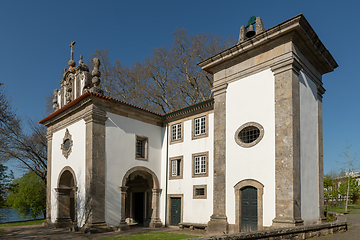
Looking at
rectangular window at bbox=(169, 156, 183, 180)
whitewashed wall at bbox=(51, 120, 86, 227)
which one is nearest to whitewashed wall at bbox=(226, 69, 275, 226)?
rectangular window at bbox=(169, 156, 183, 180)

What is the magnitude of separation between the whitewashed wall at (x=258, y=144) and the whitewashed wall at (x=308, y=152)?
4.36 feet

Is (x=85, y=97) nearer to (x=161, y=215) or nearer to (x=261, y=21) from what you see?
(x=161, y=215)

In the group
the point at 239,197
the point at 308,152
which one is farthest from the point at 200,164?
the point at 308,152

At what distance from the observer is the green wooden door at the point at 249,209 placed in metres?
12.4

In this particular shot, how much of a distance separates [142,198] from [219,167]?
7.62 meters

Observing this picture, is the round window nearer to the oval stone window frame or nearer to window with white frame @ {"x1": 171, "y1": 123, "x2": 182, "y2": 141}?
window with white frame @ {"x1": 171, "y1": 123, "x2": 182, "y2": 141}

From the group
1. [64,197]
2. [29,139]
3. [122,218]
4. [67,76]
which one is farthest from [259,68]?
[29,139]

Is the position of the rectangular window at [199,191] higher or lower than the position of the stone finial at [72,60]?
lower

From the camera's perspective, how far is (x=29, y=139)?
2625 centimetres

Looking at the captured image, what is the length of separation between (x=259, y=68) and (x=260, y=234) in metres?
7.63

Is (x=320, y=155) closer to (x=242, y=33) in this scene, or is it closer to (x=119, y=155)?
(x=242, y=33)

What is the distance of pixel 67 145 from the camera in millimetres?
17656

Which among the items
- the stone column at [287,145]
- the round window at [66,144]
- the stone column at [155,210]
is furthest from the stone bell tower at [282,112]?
the round window at [66,144]

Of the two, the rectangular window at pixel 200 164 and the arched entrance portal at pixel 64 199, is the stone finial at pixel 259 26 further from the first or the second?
the arched entrance portal at pixel 64 199
